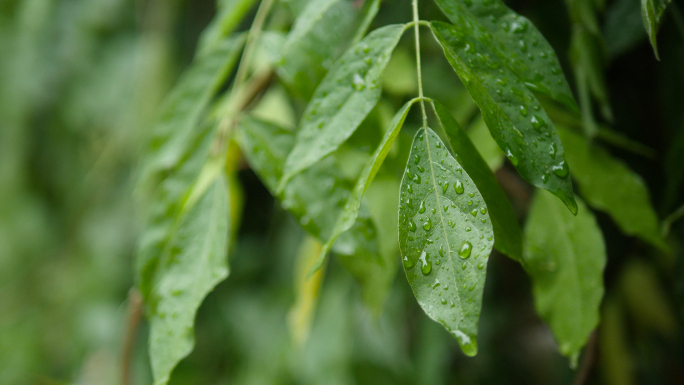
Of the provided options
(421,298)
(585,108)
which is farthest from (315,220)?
(585,108)

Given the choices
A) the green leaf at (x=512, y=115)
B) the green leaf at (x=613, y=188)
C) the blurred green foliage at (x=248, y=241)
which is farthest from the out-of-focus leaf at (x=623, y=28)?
the green leaf at (x=512, y=115)

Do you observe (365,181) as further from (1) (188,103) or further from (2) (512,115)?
(1) (188,103)

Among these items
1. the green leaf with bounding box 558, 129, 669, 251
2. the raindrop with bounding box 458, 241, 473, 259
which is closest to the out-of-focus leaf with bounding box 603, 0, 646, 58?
the green leaf with bounding box 558, 129, 669, 251

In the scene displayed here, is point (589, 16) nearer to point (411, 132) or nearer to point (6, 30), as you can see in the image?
point (411, 132)

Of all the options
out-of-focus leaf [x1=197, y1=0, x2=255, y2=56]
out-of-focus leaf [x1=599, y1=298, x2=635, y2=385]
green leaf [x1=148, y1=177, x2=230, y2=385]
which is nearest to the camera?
green leaf [x1=148, y1=177, x2=230, y2=385]

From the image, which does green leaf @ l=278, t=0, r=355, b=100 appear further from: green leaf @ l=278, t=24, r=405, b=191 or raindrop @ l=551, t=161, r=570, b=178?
raindrop @ l=551, t=161, r=570, b=178

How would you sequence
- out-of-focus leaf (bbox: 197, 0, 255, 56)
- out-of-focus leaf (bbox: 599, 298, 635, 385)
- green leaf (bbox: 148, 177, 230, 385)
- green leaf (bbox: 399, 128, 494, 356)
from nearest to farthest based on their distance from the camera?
green leaf (bbox: 399, 128, 494, 356), green leaf (bbox: 148, 177, 230, 385), out-of-focus leaf (bbox: 197, 0, 255, 56), out-of-focus leaf (bbox: 599, 298, 635, 385)

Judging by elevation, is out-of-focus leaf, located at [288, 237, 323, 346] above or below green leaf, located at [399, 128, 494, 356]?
below

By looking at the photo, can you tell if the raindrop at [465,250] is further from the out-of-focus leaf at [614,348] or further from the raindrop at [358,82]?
the out-of-focus leaf at [614,348]
